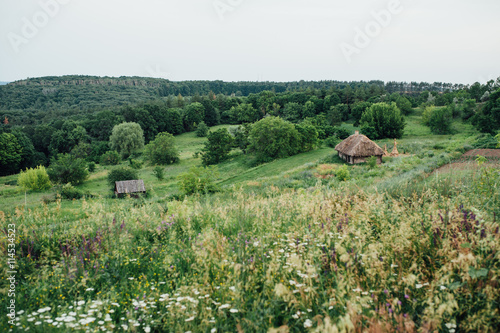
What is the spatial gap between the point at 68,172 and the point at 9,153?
26.6 metres

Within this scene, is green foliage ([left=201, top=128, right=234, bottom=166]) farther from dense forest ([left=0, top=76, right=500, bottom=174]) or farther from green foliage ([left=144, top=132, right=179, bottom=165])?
dense forest ([left=0, top=76, right=500, bottom=174])

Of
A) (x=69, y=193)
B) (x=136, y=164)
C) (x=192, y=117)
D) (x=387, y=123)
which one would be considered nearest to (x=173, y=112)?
(x=192, y=117)

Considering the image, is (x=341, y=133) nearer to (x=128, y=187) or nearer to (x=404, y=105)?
(x=404, y=105)

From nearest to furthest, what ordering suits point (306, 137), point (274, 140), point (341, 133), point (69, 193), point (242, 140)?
1. point (69, 193)
2. point (274, 140)
3. point (306, 137)
4. point (242, 140)
5. point (341, 133)

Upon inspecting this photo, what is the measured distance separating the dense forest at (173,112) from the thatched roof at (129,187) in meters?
29.2

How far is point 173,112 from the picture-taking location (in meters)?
87.1

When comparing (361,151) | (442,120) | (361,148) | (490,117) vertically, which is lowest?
(361,151)

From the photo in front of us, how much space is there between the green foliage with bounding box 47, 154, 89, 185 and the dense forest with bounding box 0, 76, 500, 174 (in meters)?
21.8

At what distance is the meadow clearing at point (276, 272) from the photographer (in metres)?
2.44

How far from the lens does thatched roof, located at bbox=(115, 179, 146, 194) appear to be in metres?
35.3

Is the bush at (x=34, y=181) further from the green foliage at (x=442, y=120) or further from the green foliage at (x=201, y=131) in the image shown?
the green foliage at (x=442, y=120)

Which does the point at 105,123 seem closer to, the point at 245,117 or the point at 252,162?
the point at 245,117

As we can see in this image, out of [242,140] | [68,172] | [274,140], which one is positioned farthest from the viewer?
[242,140]

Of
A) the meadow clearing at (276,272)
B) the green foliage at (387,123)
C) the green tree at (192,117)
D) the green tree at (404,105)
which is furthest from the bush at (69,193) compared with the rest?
the green tree at (404,105)
